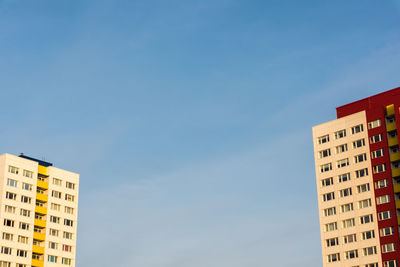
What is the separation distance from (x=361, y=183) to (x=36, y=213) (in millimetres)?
83633

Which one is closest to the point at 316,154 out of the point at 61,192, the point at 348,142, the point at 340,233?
the point at 348,142

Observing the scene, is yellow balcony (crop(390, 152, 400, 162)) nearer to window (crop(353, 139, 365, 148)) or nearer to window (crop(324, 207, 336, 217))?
window (crop(353, 139, 365, 148))

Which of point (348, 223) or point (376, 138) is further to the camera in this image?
point (348, 223)

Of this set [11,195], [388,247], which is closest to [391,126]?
[388,247]

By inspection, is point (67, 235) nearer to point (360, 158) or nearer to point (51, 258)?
point (51, 258)

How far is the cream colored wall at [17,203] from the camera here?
169250 mm

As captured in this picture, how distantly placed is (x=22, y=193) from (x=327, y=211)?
78.0 meters

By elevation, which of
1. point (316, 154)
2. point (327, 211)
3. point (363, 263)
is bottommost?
point (363, 263)

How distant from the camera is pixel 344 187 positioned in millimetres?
166125

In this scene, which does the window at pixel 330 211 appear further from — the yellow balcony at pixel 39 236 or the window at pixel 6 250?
the window at pixel 6 250

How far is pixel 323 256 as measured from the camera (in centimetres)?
16525

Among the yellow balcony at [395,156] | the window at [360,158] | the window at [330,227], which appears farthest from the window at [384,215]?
the window at [360,158]

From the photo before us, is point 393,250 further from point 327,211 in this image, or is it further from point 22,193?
point 22,193

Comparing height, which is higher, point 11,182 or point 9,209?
point 11,182
